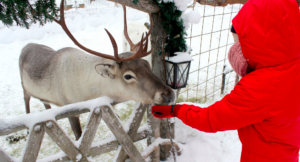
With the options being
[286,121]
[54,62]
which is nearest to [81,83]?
[54,62]

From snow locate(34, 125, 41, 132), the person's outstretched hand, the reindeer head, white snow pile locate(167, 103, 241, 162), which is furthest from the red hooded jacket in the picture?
white snow pile locate(167, 103, 241, 162)

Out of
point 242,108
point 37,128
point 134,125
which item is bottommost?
point 134,125

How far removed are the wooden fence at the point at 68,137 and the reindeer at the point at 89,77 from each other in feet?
1.03

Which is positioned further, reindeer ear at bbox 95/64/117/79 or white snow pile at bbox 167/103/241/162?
white snow pile at bbox 167/103/241/162

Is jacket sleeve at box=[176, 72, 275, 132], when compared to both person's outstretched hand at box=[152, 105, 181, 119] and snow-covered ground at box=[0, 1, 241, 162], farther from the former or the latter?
snow-covered ground at box=[0, 1, 241, 162]

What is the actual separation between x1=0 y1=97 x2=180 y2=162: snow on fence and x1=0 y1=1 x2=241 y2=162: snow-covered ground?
113cm

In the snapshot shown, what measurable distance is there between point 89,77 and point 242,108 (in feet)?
5.77

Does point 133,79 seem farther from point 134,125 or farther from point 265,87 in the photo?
point 265,87

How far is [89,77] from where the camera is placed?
2.40 meters

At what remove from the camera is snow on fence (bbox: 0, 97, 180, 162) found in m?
1.53

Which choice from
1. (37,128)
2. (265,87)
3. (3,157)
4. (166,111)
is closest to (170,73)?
(166,111)

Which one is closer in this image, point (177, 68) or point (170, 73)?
point (177, 68)

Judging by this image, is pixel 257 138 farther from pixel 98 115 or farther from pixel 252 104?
pixel 98 115

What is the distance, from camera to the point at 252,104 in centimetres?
128
